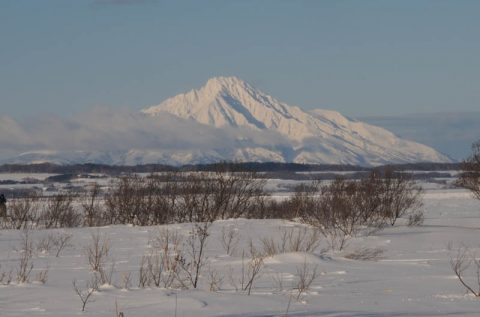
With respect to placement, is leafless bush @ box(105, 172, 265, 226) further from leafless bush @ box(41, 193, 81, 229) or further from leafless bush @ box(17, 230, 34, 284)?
leafless bush @ box(17, 230, 34, 284)

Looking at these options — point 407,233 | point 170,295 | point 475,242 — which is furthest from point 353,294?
point 407,233

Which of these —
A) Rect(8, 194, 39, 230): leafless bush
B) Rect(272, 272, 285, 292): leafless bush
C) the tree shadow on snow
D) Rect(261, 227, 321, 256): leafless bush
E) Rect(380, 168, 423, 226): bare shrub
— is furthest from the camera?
Rect(8, 194, 39, 230): leafless bush

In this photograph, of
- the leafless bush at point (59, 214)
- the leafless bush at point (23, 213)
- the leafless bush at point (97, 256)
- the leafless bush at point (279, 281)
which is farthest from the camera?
the leafless bush at point (59, 214)

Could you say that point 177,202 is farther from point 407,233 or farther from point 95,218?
point 407,233

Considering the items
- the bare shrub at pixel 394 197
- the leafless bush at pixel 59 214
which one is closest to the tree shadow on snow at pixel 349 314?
the bare shrub at pixel 394 197

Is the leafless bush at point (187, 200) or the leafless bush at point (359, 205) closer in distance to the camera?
the leafless bush at point (359, 205)

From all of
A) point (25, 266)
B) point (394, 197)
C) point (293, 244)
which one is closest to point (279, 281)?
point (25, 266)

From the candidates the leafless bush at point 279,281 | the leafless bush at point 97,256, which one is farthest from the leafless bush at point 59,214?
the leafless bush at point 279,281

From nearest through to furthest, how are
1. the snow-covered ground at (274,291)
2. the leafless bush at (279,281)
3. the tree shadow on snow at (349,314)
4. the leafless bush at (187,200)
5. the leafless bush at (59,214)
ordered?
the tree shadow on snow at (349,314), the snow-covered ground at (274,291), the leafless bush at (279,281), the leafless bush at (59,214), the leafless bush at (187,200)

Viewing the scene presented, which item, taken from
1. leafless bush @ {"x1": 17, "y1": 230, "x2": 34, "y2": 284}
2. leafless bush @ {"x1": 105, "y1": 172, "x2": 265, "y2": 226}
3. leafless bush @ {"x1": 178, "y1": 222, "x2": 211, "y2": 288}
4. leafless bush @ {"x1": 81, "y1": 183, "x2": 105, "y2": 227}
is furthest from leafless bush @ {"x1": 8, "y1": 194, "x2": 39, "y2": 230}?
leafless bush @ {"x1": 17, "y1": 230, "x2": 34, "y2": 284}

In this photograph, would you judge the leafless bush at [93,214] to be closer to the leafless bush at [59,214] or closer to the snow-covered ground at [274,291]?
the leafless bush at [59,214]

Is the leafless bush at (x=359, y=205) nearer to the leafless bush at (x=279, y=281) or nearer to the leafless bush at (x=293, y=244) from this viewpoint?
the leafless bush at (x=293, y=244)

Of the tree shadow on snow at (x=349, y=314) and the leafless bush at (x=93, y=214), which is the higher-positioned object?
the tree shadow on snow at (x=349, y=314)

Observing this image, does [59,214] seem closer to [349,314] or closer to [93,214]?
[93,214]
